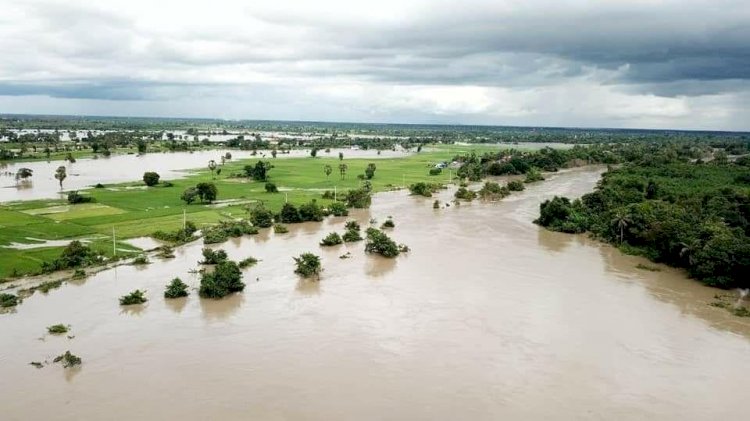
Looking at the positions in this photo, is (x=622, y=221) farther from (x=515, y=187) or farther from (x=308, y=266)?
(x=515, y=187)

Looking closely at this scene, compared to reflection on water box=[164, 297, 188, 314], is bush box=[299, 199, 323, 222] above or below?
above

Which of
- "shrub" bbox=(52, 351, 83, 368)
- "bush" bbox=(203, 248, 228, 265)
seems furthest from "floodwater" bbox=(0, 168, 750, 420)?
"bush" bbox=(203, 248, 228, 265)

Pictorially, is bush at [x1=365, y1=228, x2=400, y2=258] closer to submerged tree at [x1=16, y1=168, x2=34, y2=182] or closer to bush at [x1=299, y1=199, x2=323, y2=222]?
bush at [x1=299, y1=199, x2=323, y2=222]

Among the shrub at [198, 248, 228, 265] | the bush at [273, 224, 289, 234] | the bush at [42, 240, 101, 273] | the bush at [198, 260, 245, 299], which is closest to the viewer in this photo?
the bush at [198, 260, 245, 299]

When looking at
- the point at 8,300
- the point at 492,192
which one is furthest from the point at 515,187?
the point at 8,300

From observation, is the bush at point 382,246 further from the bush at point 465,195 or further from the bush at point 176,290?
the bush at point 465,195

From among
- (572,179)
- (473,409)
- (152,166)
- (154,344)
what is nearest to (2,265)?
(154,344)
